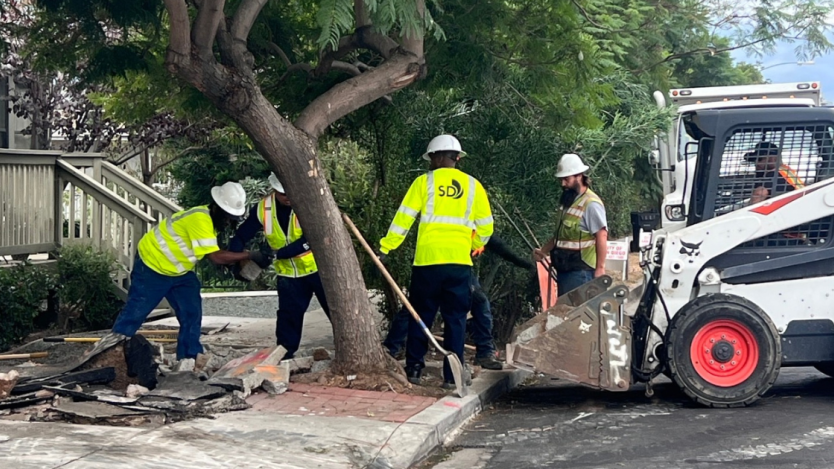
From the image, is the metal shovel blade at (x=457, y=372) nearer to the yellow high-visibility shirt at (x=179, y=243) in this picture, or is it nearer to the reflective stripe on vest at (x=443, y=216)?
the reflective stripe on vest at (x=443, y=216)

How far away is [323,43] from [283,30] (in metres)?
3.27

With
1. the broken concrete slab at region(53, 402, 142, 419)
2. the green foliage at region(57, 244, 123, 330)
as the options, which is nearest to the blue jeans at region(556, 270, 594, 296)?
the broken concrete slab at region(53, 402, 142, 419)

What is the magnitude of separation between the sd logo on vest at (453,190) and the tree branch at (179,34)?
209 cm

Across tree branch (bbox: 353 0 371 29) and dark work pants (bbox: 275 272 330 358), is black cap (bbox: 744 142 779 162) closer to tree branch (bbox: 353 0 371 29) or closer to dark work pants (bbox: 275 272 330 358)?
tree branch (bbox: 353 0 371 29)

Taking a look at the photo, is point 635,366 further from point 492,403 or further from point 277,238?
point 277,238

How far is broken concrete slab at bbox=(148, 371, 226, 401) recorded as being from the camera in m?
6.15

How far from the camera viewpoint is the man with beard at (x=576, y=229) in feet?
24.8

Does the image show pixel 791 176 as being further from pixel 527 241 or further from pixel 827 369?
pixel 527 241

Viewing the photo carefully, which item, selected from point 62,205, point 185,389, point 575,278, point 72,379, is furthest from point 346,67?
point 62,205

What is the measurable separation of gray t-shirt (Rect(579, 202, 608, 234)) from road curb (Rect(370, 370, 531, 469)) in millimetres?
1412

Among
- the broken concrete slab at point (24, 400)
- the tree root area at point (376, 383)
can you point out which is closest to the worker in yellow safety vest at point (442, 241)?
the tree root area at point (376, 383)

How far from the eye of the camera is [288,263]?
7.65 metres

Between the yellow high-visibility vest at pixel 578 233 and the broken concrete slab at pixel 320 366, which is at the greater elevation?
the yellow high-visibility vest at pixel 578 233

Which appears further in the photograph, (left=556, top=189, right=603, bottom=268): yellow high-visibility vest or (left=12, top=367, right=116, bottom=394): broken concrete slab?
(left=556, top=189, right=603, bottom=268): yellow high-visibility vest
